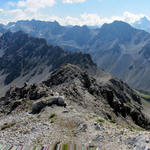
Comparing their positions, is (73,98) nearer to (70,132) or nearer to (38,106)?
(38,106)

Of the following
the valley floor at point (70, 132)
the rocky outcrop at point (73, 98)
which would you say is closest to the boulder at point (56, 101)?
the rocky outcrop at point (73, 98)

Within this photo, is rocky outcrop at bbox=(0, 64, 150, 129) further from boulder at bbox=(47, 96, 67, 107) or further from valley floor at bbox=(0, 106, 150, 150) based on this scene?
valley floor at bbox=(0, 106, 150, 150)

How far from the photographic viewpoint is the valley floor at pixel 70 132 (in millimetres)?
28828

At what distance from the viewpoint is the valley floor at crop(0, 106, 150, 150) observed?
94.6ft

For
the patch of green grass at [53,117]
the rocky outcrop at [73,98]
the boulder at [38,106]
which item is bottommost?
the rocky outcrop at [73,98]

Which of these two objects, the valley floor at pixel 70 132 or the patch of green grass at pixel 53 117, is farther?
the patch of green grass at pixel 53 117

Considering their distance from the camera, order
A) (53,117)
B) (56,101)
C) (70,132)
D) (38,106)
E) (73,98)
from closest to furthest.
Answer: (70,132) < (53,117) < (38,106) < (56,101) < (73,98)

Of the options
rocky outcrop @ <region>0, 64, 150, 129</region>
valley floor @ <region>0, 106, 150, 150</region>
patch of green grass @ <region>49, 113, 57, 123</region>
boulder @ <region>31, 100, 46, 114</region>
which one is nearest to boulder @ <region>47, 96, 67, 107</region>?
rocky outcrop @ <region>0, 64, 150, 129</region>

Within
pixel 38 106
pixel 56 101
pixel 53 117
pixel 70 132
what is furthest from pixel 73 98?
pixel 70 132

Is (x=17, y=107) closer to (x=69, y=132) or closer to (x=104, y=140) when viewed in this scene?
(x=69, y=132)

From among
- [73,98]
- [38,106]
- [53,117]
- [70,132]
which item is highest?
[70,132]

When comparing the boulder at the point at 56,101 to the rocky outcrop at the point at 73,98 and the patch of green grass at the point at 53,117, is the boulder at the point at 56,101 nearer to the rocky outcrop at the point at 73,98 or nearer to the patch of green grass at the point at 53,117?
the rocky outcrop at the point at 73,98

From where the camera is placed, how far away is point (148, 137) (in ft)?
92.7

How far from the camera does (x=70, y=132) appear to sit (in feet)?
110
